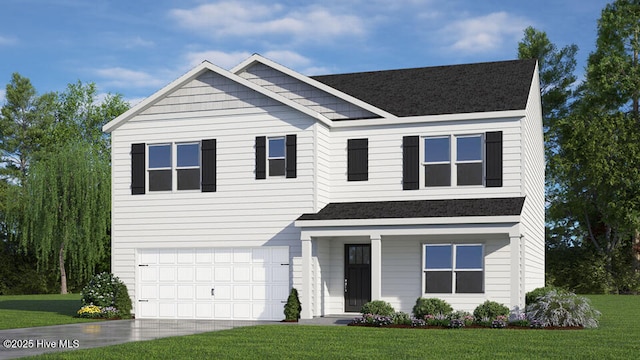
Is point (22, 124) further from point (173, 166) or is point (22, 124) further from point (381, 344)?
point (381, 344)

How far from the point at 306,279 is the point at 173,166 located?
6.16 m

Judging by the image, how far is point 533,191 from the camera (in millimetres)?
29281

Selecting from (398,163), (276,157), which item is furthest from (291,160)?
(398,163)

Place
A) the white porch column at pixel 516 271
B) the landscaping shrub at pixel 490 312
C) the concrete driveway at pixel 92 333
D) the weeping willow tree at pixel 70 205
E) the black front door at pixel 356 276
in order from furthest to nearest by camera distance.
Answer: the weeping willow tree at pixel 70 205 → the black front door at pixel 356 276 → the white porch column at pixel 516 271 → the landscaping shrub at pixel 490 312 → the concrete driveway at pixel 92 333

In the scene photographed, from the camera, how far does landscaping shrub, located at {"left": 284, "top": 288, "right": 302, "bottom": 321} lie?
25.3m

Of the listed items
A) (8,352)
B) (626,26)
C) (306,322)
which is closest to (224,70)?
(306,322)

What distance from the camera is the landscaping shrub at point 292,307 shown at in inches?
995

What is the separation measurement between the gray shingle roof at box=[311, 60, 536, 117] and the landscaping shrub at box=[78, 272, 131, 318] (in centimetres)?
1041

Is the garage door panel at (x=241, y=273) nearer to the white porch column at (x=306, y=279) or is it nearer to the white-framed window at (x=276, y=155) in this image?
the white porch column at (x=306, y=279)

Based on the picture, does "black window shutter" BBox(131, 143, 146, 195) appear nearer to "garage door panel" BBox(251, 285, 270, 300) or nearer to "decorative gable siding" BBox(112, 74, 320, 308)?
"decorative gable siding" BBox(112, 74, 320, 308)

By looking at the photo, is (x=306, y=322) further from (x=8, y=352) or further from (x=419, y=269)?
(x=8, y=352)

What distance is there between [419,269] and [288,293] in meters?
4.15

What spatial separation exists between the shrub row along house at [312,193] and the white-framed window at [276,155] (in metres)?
0.04

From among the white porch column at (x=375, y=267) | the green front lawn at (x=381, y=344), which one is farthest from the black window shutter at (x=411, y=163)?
the green front lawn at (x=381, y=344)
